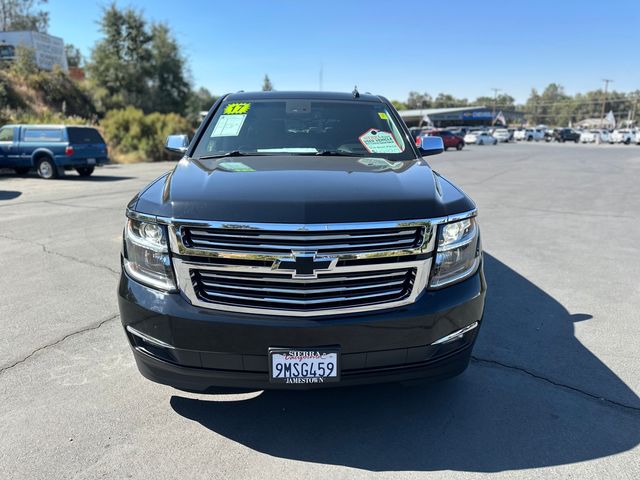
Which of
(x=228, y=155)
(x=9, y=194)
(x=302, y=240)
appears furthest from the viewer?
(x=9, y=194)

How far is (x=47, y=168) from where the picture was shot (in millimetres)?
16047

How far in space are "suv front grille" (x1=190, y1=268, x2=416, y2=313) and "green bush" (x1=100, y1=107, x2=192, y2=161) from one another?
25.4 m

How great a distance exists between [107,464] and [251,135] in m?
2.50

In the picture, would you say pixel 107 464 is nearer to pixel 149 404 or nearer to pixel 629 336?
pixel 149 404

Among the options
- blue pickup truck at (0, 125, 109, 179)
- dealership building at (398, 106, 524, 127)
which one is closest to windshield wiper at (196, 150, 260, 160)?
blue pickup truck at (0, 125, 109, 179)

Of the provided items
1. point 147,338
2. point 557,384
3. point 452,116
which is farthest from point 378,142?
point 452,116

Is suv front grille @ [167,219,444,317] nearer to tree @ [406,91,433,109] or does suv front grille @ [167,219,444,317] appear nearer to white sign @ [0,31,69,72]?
white sign @ [0,31,69,72]

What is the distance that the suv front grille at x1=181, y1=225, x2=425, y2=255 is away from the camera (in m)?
2.28

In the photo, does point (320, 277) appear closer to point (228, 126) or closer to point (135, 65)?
point (228, 126)

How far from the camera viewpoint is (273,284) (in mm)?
2350

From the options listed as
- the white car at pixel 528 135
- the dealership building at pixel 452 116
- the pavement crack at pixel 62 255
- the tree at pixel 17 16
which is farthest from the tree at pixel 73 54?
the pavement crack at pixel 62 255

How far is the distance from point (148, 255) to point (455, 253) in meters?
1.63

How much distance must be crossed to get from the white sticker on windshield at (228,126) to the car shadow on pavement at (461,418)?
204 centimetres

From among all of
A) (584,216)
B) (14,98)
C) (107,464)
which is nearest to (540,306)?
(107,464)
